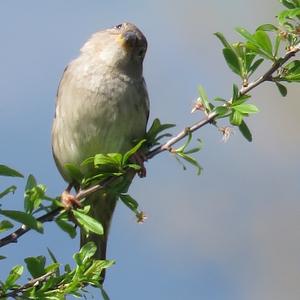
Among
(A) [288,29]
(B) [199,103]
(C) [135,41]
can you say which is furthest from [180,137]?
(C) [135,41]

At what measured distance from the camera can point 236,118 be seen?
10.3 feet

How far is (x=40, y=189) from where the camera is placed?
297cm

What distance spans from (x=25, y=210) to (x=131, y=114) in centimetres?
171

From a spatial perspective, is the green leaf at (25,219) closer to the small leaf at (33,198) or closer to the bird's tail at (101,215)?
the small leaf at (33,198)

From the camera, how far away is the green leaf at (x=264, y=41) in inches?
124

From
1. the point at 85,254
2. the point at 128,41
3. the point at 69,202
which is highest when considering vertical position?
the point at 128,41

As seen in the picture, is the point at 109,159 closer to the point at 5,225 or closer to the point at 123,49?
the point at 5,225

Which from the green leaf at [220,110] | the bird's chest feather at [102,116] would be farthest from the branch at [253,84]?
the bird's chest feather at [102,116]

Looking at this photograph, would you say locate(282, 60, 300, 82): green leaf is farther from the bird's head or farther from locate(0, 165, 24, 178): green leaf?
the bird's head

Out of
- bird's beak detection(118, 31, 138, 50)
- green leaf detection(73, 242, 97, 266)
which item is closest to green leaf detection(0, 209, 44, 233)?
green leaf detection(73, 242, 97, 266)

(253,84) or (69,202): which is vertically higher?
(253,84)

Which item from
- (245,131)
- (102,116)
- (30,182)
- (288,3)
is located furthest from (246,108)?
(102,116)

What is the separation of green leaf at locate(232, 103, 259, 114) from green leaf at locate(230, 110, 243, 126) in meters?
0.02

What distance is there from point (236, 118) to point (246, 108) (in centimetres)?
6
